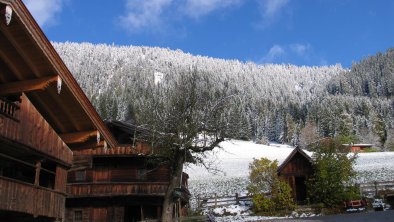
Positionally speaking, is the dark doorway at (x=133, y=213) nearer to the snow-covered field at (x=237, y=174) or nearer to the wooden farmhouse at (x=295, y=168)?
the snow-covered field at (x=237, y=174)

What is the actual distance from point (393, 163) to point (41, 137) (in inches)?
2584

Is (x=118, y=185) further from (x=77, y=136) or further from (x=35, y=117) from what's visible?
(x=35, y=117)

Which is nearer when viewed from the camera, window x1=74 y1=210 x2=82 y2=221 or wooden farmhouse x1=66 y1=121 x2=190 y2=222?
wooden farmhouse x1=66 y1=121 x2=190 y2=222

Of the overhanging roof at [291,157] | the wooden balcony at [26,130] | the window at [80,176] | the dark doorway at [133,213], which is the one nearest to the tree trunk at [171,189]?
the wooden balcony at [26,130]

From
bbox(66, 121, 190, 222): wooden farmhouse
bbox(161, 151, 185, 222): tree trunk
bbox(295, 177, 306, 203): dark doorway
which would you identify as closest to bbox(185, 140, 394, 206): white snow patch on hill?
bbox(66, 121, 190, 222): wooden farmhouse

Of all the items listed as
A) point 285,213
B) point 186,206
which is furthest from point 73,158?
point 186,206

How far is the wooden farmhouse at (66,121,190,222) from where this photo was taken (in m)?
36.8

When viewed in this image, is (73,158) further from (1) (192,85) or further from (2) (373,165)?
(2) (373,165)

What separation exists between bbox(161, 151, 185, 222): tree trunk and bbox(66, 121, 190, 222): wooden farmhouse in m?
11.0

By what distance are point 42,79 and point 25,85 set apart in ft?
2.19

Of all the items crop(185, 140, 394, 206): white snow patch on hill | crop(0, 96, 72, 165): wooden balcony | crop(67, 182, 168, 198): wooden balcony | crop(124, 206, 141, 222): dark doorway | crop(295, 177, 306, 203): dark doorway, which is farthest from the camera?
crop(185, 140, 394, 206): white snow patch on hill

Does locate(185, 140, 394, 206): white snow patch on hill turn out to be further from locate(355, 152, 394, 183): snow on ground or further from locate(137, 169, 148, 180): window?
locate(137, 169, 148, 180): window

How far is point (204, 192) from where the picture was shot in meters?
56.8

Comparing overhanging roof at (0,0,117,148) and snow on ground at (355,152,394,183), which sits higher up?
snow on ground at (355,152,394,183)
